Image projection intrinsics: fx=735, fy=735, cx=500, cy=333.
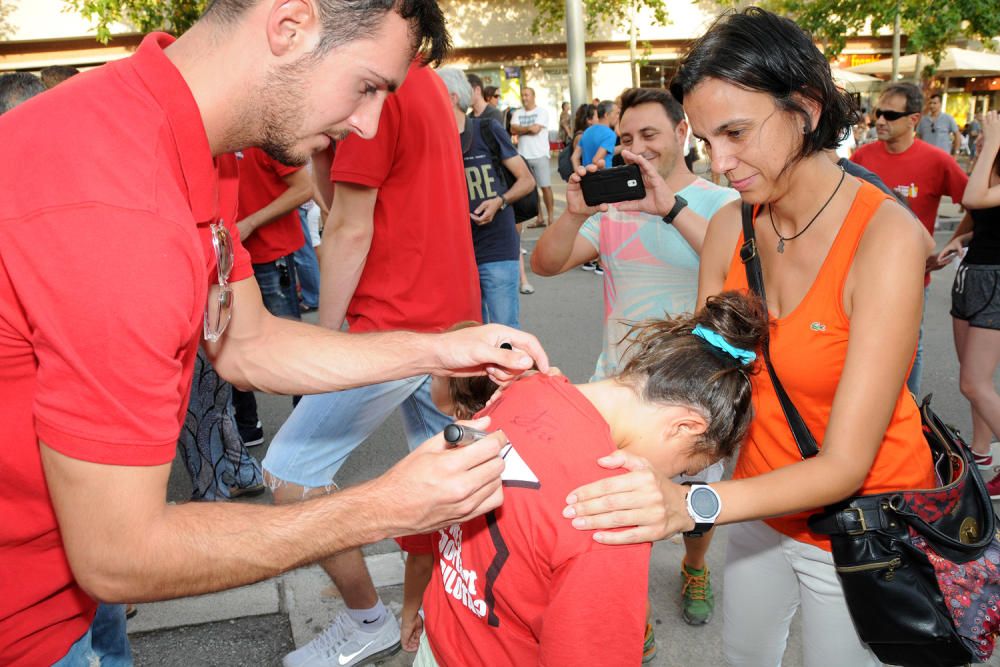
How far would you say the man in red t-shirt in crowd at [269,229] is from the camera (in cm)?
432

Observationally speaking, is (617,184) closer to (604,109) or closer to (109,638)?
(109,638)

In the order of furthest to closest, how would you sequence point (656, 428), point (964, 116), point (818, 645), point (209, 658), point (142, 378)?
point (964, 116) → point (209, 658) → point (818, 645) → point (656, 428) → point (142, 378)

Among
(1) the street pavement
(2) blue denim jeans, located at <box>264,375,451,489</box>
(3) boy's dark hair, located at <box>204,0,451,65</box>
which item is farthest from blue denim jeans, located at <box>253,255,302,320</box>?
(3) boy's dark hair, located at <box>204,0,451,65</box>

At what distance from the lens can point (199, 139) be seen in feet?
4.63

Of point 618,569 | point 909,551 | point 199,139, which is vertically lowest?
point 909,551

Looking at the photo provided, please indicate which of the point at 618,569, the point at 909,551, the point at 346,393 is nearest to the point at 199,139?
the point at 618,569

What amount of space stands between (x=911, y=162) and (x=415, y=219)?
3695 mm

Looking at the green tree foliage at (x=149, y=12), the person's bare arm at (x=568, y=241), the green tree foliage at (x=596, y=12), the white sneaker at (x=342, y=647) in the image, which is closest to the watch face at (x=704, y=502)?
the person's bare arm at (x=568, y=241)

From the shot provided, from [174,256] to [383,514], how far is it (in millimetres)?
572

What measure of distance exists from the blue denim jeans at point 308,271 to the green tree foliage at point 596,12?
16.0 meters

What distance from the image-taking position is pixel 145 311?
1128mm

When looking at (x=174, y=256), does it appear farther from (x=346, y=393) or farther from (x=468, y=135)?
(x=468, y=135)

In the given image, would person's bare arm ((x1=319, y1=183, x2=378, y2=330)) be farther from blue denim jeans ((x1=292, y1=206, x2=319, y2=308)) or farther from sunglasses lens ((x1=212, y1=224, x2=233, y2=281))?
blue denim jeans ((x1=292, y1=206, x2=319, y2=308))

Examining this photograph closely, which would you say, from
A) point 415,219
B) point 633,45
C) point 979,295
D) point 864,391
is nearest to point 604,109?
point 979,295
